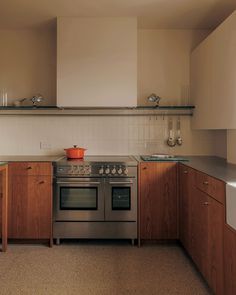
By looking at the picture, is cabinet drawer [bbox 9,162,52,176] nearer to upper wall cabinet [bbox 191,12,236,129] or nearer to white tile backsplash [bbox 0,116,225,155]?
white tile backsplash [bbox 0,116,225,155]

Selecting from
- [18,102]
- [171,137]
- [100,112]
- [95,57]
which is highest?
[95,57]

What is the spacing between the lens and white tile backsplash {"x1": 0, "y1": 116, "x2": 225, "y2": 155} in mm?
3719

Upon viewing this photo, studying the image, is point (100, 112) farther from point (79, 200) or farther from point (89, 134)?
point (79, 200)

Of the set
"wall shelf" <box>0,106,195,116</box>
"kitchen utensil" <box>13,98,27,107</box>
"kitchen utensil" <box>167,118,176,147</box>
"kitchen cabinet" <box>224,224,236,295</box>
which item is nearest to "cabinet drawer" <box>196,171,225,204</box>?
"kitchen cabinet" <box>224,224,236,295</box>

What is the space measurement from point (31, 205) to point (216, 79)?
2.19 m

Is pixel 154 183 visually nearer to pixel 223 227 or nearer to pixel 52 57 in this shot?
pixel 223 227

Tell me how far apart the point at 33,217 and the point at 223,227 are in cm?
196

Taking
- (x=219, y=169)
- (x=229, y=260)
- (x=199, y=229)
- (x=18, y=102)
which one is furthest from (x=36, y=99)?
(x=229, y=260)

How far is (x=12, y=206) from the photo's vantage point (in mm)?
3064

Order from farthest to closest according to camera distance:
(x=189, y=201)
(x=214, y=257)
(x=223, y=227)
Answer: (x=189, y=201) < (x=214, y=257) < (x=223, y=227)

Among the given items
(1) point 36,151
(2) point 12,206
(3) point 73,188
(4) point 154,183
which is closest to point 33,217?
(2) point 12,206

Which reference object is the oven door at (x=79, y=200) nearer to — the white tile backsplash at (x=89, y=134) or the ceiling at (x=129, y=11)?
the white tile backsplash at (x=89, y=134)

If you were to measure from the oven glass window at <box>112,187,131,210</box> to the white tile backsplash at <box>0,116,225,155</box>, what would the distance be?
769mm

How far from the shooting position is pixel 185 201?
2789mm
